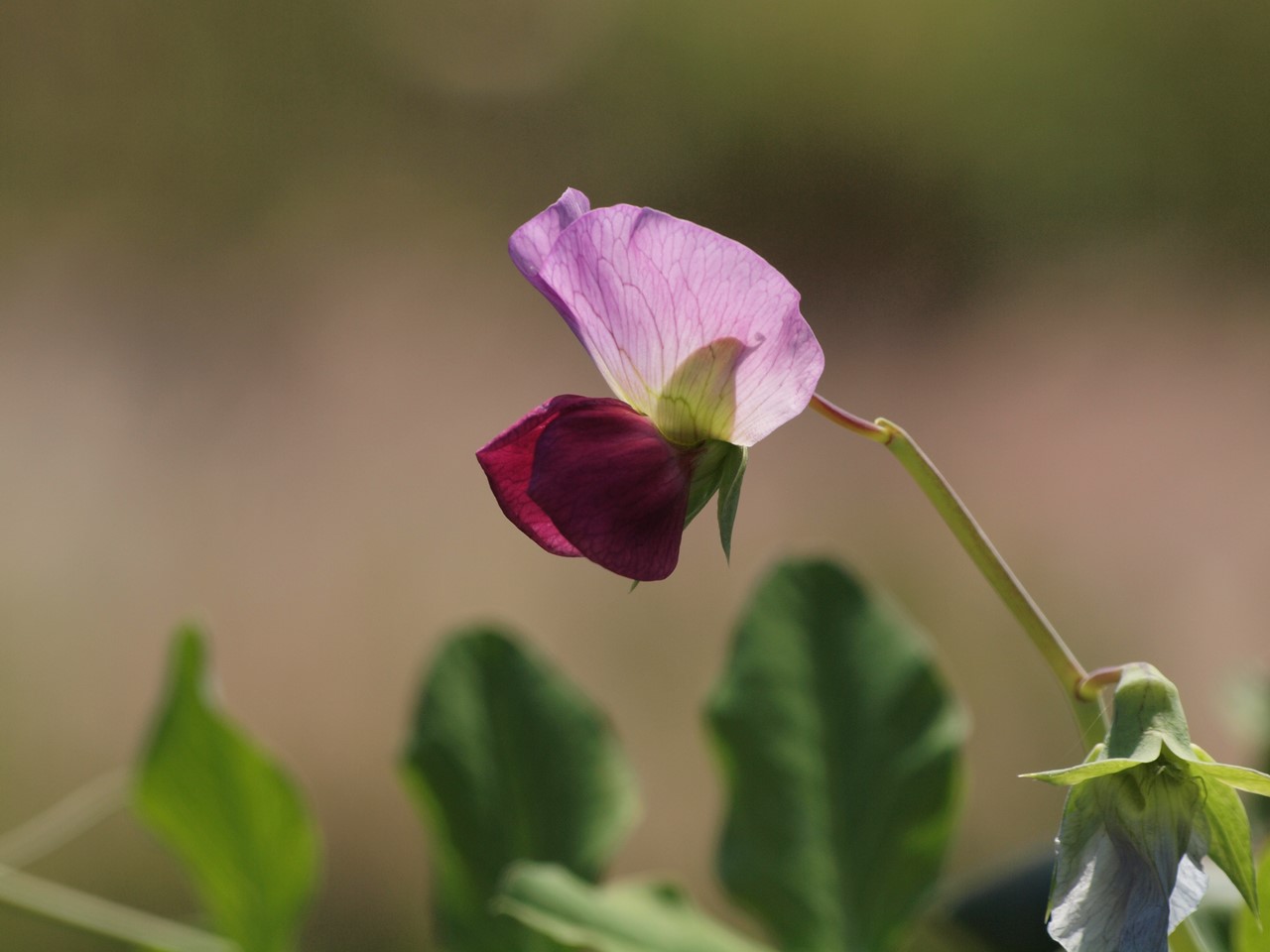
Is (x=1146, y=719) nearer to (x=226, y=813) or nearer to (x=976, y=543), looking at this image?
(x=976, y=543)

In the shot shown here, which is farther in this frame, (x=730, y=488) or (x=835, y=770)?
(x=835, y=770)

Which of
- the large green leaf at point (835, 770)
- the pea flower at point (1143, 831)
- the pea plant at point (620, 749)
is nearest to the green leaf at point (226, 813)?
the pea plant at point (620, 749)

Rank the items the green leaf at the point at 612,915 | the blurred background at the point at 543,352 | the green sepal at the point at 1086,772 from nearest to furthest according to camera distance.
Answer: the green sepal at the point at 1086,772 → the green leaf at the point at 612,915 → the blurred background at the point at 543,352

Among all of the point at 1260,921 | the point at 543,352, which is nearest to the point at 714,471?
the point at 1260,921

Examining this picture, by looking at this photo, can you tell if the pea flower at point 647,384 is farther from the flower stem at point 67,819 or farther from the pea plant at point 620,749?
the flower stem at point 67,819

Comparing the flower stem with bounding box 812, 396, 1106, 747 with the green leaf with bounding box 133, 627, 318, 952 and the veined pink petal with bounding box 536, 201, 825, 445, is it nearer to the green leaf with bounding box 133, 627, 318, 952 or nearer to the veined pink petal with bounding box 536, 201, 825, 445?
the veined pink petal with bounding box 536, 201, 825, 445
